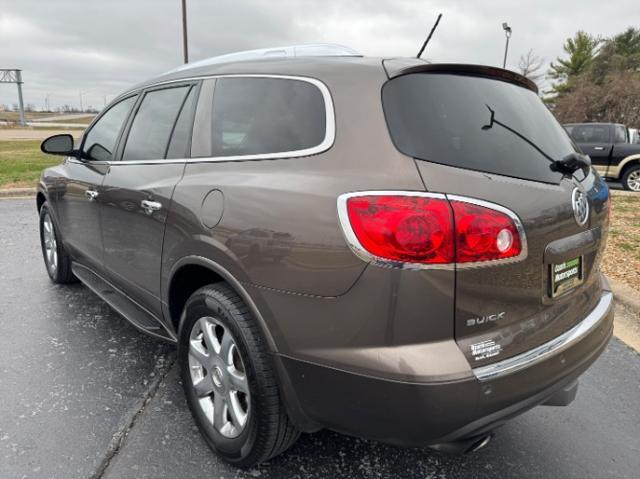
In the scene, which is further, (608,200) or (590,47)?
(590,47)

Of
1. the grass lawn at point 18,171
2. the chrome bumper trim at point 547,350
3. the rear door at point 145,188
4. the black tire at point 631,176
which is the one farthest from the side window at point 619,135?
the grass lawn at point 18,171

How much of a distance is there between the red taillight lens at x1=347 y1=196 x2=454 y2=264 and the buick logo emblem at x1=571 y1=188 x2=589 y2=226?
0.69 meters

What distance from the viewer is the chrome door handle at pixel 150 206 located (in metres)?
2.47

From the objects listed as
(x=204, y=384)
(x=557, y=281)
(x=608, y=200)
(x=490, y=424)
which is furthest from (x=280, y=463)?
(x=608, y=200)

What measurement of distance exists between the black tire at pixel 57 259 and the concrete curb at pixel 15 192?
18.8ft

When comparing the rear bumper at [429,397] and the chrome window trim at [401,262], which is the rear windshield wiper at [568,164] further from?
the rear bumper at [429,397]

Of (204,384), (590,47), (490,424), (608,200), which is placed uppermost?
(590,47)

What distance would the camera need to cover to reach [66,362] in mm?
3049

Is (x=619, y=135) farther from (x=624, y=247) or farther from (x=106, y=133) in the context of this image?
(x=106, y=133)

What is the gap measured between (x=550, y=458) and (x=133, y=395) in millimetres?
2151

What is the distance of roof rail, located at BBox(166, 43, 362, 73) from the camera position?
7.67ft

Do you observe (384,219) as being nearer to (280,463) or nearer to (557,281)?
(557,281)

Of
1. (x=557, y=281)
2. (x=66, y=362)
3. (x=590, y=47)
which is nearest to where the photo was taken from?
(x=557, y=281)

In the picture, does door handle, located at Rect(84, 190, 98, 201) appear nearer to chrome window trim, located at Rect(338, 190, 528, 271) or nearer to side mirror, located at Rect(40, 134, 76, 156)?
side mirror, located at Rect(40, 134, 76, 156)
